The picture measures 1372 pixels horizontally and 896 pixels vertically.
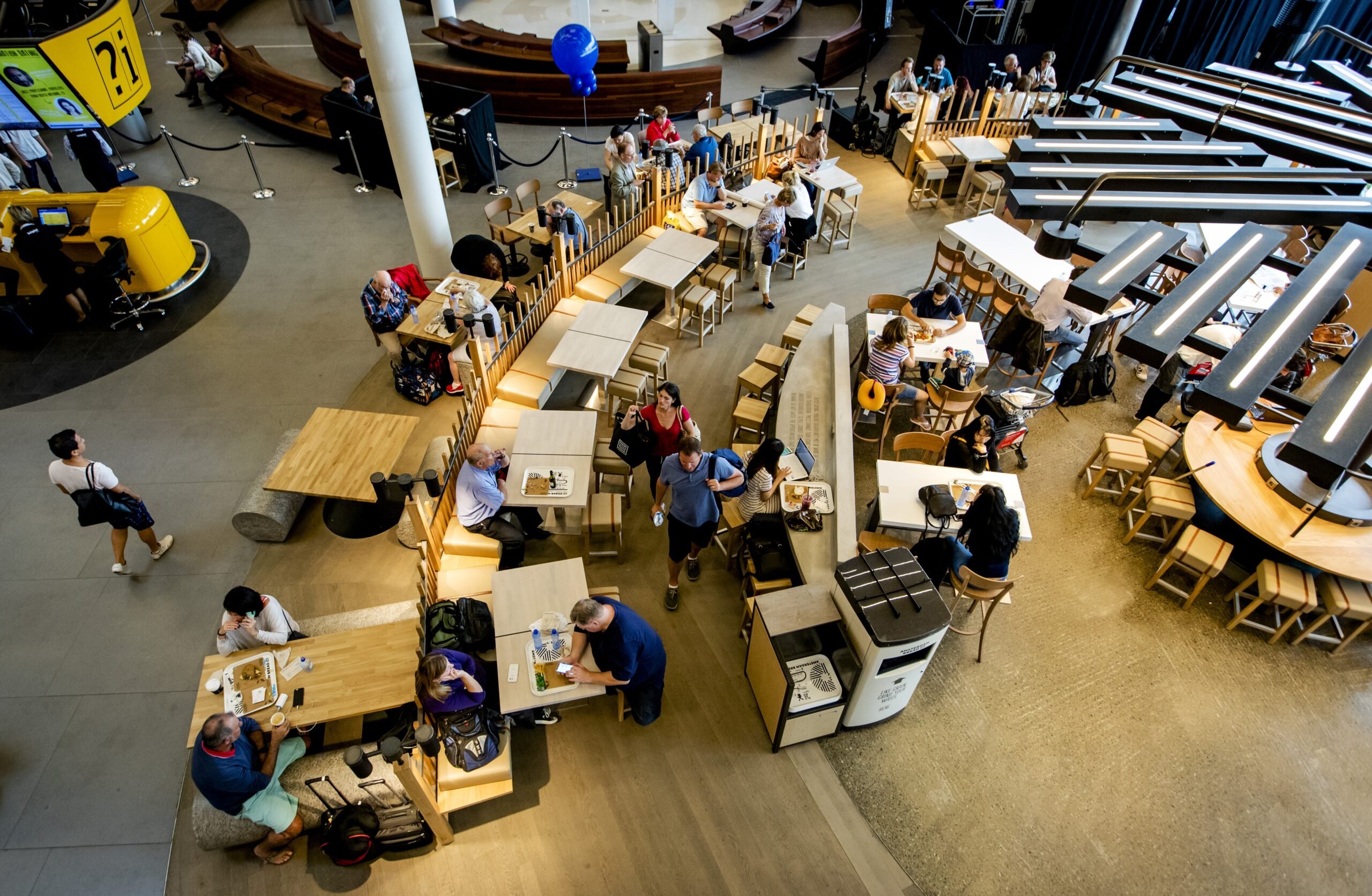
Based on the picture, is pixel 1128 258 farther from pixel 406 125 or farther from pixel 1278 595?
pixel 406 125

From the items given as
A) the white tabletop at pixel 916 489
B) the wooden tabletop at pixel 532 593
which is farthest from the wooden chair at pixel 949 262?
the wooden tabletop at pixel 532 593

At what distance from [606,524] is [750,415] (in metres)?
2.02

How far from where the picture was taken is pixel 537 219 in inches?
404

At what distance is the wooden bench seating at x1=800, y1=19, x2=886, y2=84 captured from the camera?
606 inches

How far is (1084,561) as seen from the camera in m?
7.03

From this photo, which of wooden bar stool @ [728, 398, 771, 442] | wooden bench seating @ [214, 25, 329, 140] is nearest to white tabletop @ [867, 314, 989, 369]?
wooden bar stool @ [728, 398, 771, 442]

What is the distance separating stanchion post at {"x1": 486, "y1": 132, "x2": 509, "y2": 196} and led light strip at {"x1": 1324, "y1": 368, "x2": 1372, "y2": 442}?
11.4 metres

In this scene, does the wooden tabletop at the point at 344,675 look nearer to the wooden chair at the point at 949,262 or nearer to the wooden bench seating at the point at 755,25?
the wooden chair at the point at 949,262

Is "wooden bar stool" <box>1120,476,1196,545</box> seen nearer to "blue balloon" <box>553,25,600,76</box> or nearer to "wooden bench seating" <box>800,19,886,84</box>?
"blue balloon" <box>553,25,600,76</box>

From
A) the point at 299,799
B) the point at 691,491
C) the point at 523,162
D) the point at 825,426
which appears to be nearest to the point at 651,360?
the point at 825,426

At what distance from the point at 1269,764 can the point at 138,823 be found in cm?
884

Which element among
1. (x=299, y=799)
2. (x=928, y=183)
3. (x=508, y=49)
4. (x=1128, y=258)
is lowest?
(x=299, y=799)

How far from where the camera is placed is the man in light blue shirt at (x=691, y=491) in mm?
5605

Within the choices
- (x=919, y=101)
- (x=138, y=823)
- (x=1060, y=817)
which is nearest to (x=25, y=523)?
(x=138, y=823)
